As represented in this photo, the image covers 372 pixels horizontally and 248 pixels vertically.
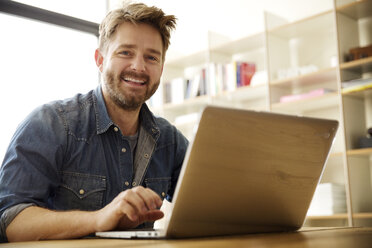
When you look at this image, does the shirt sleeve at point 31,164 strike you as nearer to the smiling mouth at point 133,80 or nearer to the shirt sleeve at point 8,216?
the shirt sleeve at point 8,216

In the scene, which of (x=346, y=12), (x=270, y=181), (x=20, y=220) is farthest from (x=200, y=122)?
(x=346, y=12)

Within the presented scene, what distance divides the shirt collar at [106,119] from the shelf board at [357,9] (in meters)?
2.05

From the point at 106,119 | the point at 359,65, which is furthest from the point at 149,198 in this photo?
the point at 359,65

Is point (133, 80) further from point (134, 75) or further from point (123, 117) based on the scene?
point (123, 117)

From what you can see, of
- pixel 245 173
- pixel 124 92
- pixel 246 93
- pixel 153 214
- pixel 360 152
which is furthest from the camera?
pixel 246 93

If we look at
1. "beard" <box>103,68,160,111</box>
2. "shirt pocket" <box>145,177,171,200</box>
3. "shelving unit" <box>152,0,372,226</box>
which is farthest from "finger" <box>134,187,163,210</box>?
"shelving unit" <box>152,0,372,226</box>

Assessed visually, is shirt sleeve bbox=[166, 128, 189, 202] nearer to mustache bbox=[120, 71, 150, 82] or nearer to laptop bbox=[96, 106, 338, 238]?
mustache bbox=[120, 71, 150, 82]

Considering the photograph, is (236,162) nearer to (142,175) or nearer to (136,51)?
(142,175)

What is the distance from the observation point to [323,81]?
3.43 m

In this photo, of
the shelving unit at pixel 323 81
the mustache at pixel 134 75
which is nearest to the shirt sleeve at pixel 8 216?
the mustache at pixel 134 75

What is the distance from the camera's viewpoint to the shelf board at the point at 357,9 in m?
2.99

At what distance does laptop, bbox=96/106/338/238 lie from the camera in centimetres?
79

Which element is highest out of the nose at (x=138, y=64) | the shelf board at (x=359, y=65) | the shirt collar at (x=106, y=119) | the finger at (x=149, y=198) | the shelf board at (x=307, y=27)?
the shelf board at (x=307, y=27)

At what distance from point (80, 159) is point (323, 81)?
2.56 meters
